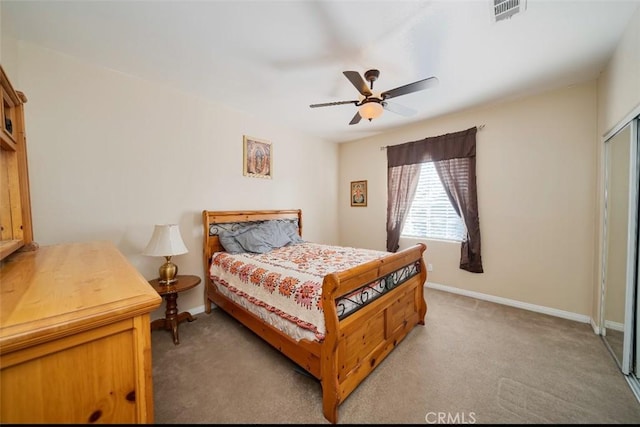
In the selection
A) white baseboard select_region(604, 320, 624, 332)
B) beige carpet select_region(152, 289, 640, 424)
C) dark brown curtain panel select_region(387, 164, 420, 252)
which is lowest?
beige carpet select_region(152, 289, 640, 424)

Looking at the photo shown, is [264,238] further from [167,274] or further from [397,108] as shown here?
[397,108]

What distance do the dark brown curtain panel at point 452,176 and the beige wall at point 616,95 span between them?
3.51ft

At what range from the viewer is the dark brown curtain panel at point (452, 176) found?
129 inches

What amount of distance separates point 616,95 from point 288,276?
319cm

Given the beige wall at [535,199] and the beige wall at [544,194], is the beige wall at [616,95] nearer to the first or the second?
the beige wall at [544,194]

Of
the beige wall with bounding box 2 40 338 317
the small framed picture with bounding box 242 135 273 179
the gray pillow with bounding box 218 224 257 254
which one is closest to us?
the beige wall with bounding box 2 40 338 317

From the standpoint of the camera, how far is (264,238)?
312 centimetres

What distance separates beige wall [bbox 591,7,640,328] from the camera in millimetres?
1705

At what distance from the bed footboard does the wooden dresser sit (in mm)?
972

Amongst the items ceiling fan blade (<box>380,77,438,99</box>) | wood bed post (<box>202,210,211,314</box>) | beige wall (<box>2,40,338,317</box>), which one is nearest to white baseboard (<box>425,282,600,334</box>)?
ceiling fan blade (<box>380,77,438,99</box>)

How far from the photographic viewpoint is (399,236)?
4012 mm

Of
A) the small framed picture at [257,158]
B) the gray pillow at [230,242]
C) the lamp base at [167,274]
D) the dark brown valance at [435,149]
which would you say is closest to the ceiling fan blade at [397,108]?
the dark brown valance at [435,149]

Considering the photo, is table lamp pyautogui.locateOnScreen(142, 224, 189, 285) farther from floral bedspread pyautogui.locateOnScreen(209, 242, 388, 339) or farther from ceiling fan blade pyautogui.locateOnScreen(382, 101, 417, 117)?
ceiling fan blade pyautogui.locateOnScreen(382, 101, 417, 117)

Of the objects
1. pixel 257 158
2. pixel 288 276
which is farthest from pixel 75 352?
pixel 257 158
